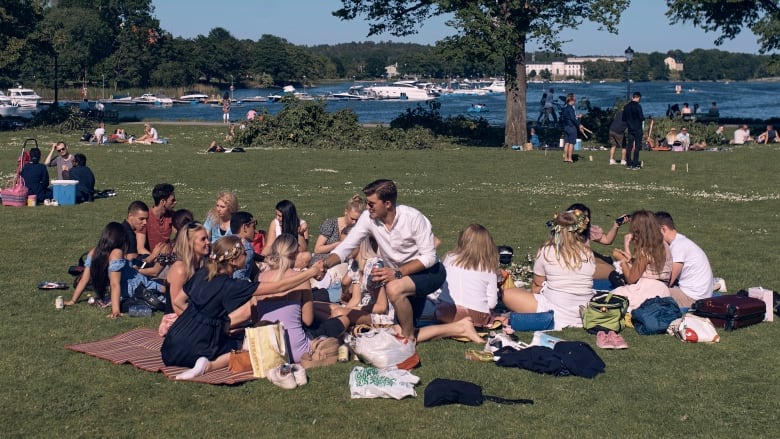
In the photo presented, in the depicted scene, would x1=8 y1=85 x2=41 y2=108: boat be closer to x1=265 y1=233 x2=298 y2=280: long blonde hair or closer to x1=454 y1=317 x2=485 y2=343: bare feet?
x1=265 y1=233 x2=298 y2=280: long blonde hair

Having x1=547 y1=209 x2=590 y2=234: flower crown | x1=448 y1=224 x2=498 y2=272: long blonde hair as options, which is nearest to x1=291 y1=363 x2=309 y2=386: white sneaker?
x1=448 y1=224 x2=498 y2=272: long blonde hair

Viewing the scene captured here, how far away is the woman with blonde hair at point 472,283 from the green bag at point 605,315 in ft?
3.13

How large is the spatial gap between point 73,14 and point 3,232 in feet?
502

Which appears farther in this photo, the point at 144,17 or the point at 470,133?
the point at 144,17

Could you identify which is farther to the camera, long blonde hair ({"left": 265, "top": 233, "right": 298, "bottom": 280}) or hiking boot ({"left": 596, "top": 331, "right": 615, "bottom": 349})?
hiking boot ({"left": 596, "top": 331, "right": 615, "bottom": 349})

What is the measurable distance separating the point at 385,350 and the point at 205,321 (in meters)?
1.61

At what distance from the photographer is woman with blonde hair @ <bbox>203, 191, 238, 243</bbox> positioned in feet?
38.8

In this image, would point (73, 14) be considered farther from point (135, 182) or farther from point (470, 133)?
point (135, 182)

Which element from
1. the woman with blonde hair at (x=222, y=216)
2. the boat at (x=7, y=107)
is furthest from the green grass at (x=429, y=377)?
the boat at (x=7, y=107)

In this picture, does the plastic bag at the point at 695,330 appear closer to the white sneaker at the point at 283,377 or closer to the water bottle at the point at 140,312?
the white sneaker at the point at 283,377

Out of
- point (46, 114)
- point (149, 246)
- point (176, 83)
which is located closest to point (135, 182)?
point (149, 246)

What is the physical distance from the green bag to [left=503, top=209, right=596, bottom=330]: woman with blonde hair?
211mm

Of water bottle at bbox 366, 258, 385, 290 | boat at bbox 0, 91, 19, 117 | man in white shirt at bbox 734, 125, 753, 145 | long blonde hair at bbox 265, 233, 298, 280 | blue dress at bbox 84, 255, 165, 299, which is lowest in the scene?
blue dress at bbox 84, 255, 165, 299

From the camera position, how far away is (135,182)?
22719mm
